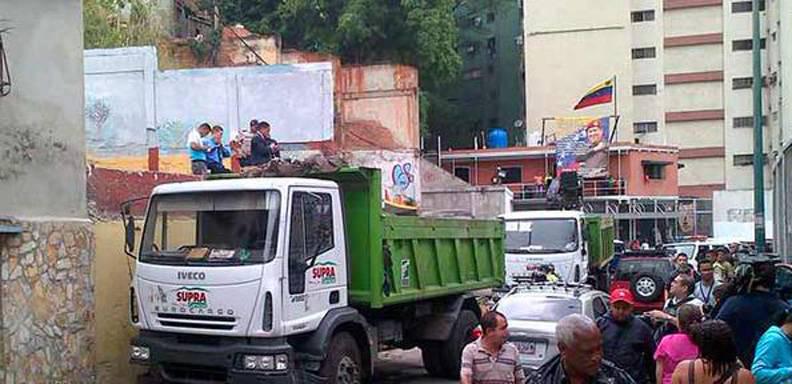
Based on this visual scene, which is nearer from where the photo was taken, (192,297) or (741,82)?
(192,297)

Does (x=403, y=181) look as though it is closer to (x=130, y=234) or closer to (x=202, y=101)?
(x=202, y=101)

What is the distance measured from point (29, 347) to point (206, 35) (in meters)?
25.6

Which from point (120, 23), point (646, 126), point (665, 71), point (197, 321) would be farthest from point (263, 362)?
point (665, 71)

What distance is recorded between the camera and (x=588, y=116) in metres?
54.2

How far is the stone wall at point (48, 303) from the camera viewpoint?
948cm

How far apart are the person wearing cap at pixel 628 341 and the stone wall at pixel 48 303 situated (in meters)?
6.32

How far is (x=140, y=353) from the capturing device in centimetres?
947

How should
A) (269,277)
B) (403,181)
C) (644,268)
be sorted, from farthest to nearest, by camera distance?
(403,181), (644,268), (269,277)

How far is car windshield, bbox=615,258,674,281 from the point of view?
19.2 m

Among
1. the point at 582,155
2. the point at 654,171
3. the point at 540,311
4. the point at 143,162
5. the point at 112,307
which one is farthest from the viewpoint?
the point at 654,171

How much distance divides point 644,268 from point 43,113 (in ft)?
44.2

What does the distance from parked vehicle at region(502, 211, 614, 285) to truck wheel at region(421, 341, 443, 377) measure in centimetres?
726

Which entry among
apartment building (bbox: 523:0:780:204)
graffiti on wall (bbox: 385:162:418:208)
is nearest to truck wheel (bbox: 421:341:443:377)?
→ graffiti on wall (bbox: 385:162:418:208)

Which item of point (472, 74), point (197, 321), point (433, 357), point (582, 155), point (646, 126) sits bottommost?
point (433, 357)
